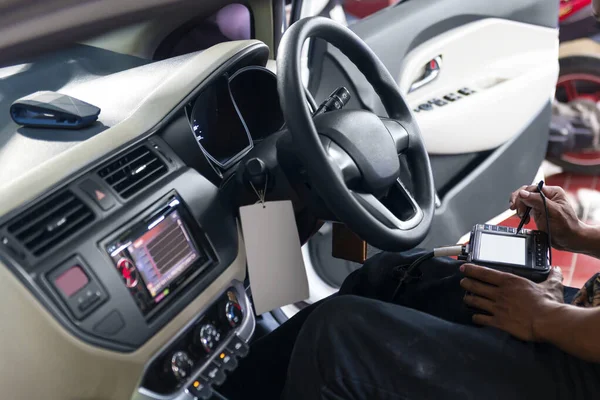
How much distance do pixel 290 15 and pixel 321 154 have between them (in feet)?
2.86

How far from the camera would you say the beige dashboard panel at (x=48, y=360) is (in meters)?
0.82

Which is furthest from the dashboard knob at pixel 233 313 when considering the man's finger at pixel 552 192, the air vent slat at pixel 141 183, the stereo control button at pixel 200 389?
the man's finger at pixel 552 192

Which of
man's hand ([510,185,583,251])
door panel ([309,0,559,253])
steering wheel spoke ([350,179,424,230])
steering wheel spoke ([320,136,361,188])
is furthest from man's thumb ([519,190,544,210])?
door panel ([309,0,559,253])

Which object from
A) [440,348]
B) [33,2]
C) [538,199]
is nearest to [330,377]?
[440,348]

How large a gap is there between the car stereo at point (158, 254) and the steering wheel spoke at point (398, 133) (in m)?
0.36

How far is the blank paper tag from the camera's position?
3.40ft

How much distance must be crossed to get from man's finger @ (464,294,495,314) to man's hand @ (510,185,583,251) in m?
0.25

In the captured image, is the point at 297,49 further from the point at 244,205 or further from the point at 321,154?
the point at 244,205

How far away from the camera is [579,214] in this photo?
8.38ft

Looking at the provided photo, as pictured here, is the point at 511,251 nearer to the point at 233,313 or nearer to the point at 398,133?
the point at 398,133

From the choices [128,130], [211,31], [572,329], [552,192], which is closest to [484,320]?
[572,329]

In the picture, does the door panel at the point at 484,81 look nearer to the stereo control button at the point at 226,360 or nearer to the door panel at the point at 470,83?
the door panel at the point at 470,83

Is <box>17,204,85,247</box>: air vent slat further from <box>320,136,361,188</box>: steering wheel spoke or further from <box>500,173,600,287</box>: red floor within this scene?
<box>500,173,600,287</box>: red floor

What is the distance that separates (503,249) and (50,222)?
71cm
